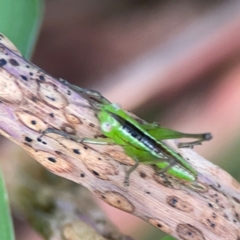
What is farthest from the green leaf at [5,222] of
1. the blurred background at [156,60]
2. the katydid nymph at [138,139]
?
the blurred background at [156,60]

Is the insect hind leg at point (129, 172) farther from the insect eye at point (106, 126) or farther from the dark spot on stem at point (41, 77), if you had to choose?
the dark spot on stem at point (41, 77)

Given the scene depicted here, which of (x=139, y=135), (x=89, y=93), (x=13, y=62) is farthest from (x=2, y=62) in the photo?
(x=139, y=135)

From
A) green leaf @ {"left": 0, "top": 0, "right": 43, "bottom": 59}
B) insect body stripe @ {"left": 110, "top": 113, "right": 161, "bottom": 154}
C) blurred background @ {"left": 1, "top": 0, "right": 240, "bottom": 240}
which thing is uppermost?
blurred background @ {"left": 1, "top": 0, "right": 240, "bottom": 240}

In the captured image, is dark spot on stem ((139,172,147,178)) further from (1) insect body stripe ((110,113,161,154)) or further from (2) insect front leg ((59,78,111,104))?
(2) insect front leg ((59,78,111,104))

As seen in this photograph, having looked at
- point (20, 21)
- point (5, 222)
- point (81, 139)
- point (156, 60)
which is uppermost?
point (156, 60)

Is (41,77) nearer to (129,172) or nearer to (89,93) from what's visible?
(89,93)

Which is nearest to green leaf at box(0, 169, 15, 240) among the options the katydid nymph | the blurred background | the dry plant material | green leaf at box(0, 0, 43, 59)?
the dry plant material
